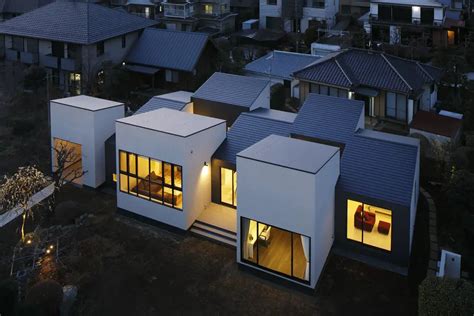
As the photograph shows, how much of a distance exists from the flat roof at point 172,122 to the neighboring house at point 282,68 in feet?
36.4

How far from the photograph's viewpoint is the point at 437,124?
779 inches

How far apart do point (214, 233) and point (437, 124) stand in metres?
11.6

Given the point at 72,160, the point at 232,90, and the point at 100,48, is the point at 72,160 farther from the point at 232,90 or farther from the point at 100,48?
the point at 100,48

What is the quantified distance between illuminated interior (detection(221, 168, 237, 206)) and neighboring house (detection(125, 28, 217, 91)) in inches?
446

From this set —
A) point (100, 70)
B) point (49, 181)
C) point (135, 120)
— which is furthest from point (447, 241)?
point (100, 70)

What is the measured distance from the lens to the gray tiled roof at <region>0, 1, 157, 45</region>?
79.6 feet

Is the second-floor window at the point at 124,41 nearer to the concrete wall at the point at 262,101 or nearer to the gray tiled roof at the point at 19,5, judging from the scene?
the concrete wall at the point at 262,101

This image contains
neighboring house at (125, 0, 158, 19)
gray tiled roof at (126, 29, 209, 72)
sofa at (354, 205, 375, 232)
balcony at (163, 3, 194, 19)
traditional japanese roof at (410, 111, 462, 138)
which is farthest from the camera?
neighboring house at (125, 0, 158, 19)

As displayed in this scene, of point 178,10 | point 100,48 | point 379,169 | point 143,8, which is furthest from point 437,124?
point 143,8

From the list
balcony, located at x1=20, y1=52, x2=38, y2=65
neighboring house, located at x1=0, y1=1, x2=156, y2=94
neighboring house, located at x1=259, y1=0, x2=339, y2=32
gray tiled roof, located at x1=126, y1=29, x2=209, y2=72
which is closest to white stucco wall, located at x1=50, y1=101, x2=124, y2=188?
neighboring house, located at x1=0, y1=1, x2=156, y2=94

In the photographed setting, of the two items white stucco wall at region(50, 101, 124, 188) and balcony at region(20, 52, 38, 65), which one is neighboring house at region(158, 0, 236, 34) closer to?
balcony at region(20, 52, 38, 65)

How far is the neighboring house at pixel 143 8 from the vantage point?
39.8 m

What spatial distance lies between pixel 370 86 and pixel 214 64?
28.3ft

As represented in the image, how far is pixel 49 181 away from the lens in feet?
54.1
